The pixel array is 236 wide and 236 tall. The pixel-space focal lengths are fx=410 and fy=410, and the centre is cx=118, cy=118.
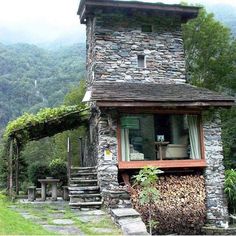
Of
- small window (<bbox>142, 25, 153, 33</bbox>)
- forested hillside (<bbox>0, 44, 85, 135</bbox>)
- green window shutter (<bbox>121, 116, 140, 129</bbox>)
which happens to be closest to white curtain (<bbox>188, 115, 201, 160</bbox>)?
green window shutter (<bbox>121, 116, 140, 129</bbox>)

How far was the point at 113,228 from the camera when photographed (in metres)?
7.72

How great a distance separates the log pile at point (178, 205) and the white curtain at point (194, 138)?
596 mm

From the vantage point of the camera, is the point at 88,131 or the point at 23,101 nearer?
the point at 88,131

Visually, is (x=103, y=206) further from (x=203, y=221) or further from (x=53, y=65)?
(x=53, y=65)

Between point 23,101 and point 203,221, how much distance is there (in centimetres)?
2806

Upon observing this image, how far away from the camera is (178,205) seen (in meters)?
10.6

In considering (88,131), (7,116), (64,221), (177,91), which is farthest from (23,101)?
(64,221)

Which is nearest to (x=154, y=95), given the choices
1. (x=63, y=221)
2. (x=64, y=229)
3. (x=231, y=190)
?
(x=231, y=190)

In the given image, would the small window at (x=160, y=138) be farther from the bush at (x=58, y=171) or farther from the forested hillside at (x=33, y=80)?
the forested hillside at (x=33, y=80)

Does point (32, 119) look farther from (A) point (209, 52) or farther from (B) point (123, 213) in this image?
(A) point (209, 52)

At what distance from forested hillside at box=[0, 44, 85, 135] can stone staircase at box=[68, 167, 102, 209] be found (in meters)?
22.0

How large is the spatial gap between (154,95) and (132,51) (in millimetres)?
2533

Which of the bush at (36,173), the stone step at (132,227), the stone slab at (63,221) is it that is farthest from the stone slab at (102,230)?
the bush at (36,173)

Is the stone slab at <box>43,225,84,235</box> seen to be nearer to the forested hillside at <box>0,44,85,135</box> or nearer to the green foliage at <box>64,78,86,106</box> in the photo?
the green foliage at <box>64,78,86,106</box>
